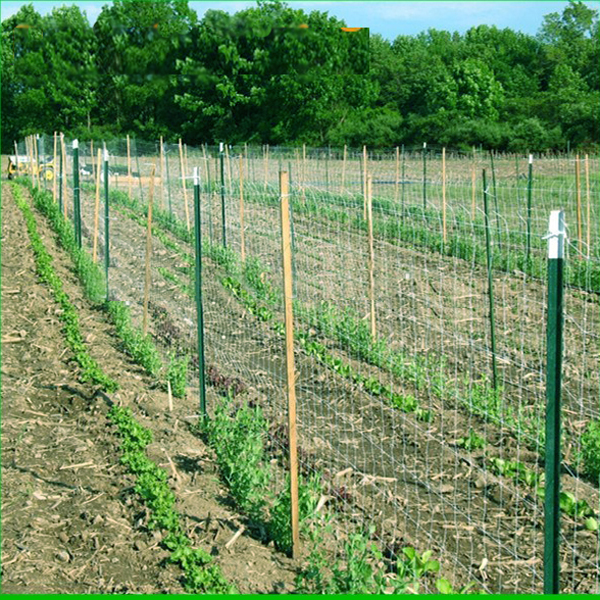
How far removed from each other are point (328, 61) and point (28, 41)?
64.0 feet

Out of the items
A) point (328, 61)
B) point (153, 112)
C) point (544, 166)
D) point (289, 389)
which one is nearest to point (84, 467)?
point (289, 389)

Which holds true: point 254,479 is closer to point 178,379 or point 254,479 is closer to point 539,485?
→ point 539,485

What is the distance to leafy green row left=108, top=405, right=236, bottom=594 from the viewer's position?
13.6 ft

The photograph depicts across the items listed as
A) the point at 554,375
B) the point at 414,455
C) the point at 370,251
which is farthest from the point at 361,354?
the point at 554,375

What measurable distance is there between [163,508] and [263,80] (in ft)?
153

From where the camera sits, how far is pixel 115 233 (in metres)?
16.2

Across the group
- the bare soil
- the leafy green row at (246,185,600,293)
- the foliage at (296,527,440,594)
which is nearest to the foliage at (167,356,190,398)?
the bare soil

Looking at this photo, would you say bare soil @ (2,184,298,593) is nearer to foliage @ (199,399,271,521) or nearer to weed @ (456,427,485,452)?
foliage @ (199,399,271,521)

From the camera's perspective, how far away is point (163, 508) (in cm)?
483

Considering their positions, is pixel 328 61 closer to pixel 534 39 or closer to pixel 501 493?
pixel 534 39

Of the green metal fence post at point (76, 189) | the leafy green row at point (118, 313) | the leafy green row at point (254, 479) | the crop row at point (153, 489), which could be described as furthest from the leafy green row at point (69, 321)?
the leafy green row at point (254, 479)

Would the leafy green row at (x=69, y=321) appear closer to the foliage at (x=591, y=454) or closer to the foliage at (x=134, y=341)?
the foliage at (x=134, y=341)

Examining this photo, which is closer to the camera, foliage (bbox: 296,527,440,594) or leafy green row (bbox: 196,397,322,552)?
foliage (bbox: 296,527,440,594)

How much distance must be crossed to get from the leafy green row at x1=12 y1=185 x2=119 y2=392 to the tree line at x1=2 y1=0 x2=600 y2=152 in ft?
113
